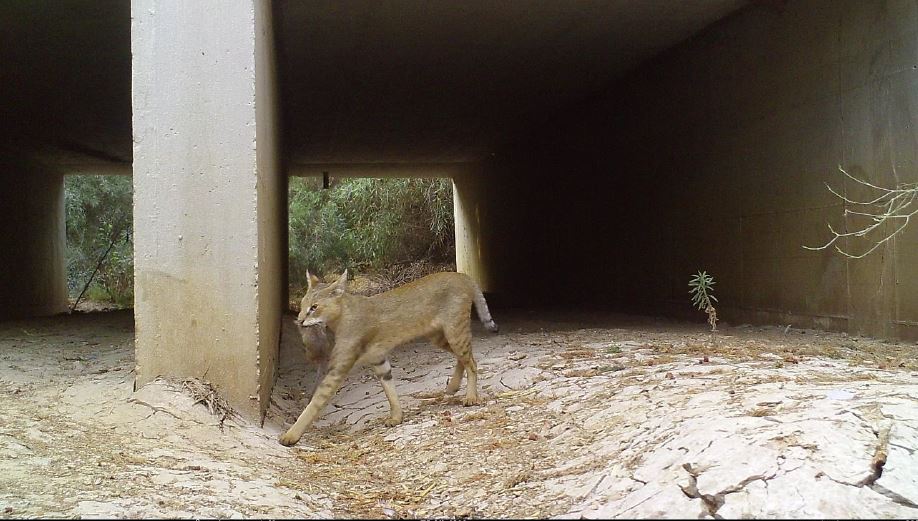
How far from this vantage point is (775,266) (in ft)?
31.8

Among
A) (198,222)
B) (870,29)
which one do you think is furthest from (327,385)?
(870,29)

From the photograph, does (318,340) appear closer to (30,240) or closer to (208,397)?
(208,397)

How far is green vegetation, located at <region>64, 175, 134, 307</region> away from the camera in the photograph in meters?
24.0

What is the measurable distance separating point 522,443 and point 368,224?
72.8 ft

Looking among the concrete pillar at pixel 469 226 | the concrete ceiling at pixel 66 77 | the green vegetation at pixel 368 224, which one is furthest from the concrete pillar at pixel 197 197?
the green vegetation at pixel 368 224

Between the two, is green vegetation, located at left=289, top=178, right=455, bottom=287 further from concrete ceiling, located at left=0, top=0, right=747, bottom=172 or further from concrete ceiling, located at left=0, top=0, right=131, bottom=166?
concrete ceiling, located at left=0, top=0, right=131, bottom=166

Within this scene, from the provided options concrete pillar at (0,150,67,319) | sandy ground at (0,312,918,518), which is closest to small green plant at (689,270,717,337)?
sandy ground at (0,312,918,518)

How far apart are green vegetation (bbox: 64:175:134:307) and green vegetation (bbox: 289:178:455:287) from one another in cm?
536

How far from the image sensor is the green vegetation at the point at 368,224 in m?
25.3

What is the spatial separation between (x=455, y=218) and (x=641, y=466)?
2306cm

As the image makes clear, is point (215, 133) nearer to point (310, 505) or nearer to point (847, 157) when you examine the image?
point (310, 505)

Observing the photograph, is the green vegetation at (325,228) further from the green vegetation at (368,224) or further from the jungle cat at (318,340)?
the jungle cat at (318,340)

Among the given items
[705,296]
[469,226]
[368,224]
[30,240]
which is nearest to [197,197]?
[705,296]

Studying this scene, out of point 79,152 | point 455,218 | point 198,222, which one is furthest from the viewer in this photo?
point 455,218
